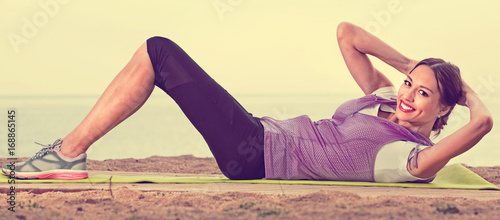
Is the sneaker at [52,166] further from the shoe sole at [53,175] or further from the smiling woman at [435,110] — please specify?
the smiling woman at [435,110]

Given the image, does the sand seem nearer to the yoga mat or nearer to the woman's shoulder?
the yoga mat

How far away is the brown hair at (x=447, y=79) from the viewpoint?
2.98 metres

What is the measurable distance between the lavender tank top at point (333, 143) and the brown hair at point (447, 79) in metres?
0.24

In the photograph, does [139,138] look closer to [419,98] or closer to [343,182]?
[343,182]

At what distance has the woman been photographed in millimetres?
2932

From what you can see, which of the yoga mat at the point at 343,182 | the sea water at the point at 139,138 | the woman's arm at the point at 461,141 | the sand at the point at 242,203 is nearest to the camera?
the sand at the point at 242,203

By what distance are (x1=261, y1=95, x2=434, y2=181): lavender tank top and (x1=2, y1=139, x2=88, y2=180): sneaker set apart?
3.33 ft

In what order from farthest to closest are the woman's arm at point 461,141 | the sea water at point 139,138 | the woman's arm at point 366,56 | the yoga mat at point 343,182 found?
the sea water at point 139,138, the woman's arm at point 366,56, the yoga mat at point 343,182, the woman's arm at point 461,141

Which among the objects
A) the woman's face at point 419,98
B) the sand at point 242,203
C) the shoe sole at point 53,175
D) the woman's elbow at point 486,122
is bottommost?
the sand at point 242,203

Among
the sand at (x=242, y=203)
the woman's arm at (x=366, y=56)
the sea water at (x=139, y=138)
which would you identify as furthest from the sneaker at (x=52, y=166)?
the sea water at (x=139, y=138)

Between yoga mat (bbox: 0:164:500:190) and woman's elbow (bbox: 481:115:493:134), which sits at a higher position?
woman's elbow (bbox: 481:115:493:134)

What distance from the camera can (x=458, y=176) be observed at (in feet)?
12.0

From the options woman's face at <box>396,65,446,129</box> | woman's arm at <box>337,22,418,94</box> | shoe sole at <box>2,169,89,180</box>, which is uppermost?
woman's arm at <box>337,22,418,94</box>

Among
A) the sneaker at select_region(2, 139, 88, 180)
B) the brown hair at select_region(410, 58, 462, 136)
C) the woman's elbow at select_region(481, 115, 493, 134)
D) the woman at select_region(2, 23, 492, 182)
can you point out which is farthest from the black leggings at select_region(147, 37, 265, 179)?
the woman's elbow at select_region(481, 115, 493, 134)
